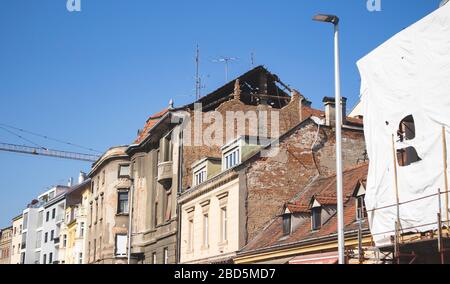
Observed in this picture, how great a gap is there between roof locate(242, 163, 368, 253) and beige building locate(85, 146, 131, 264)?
899 inches

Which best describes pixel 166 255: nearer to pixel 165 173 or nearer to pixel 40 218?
pixel 165 173

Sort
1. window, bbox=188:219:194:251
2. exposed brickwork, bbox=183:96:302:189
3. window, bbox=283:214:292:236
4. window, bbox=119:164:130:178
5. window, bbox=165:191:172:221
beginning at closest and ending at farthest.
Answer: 1. window, bbox=283:214:292:236
2. window, bbox=188:219:194:251
3. exposed brickwork, bbox=183:96:302:189
4. window, bbox=165:191:172:221
5. window, bbox=119:164:130:178

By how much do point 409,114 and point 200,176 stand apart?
21.4 m

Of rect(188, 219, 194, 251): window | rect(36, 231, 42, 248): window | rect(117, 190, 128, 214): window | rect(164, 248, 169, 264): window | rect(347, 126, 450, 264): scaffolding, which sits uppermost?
rect(36, 231, 42, 248): window

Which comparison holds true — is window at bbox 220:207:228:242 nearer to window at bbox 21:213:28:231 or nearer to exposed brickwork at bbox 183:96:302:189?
exposed brickwork at bbox 183:96:302:189

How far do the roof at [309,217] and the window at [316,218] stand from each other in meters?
0.32

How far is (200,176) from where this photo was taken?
40.6 m

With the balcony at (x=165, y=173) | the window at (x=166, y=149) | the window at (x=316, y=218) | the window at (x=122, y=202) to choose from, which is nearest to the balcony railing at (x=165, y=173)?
the balcony at (x=165, y=173)

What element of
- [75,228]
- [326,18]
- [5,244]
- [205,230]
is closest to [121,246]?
[205,230]

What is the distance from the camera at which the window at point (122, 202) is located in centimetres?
5544

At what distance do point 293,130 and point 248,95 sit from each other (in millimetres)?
9425

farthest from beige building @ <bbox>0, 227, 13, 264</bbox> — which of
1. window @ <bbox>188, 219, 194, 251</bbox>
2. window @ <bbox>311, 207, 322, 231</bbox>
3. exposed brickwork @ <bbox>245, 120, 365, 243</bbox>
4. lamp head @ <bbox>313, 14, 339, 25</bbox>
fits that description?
lamp head @ <bbox>313, 14, 339, 25</bbox>

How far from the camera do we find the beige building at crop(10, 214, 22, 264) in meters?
108

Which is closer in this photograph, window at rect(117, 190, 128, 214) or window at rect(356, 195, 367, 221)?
window at rect(356, 195, 367, 221)
